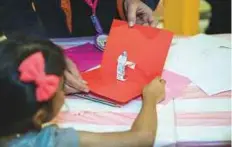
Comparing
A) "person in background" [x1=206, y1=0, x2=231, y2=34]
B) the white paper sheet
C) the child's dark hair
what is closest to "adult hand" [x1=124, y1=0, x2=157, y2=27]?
the white paper sheet

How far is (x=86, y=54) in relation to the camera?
1.68 m

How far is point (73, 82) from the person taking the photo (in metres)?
1.43

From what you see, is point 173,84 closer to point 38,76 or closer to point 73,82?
point 73,82

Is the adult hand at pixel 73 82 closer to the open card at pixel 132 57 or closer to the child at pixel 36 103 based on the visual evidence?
the open card at pixel 132 57

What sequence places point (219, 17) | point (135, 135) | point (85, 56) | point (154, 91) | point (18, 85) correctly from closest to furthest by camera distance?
point (18, 85), point (135, 135), point (154, 91), point (85, 56), point (219, 17)

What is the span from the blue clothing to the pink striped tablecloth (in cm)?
10

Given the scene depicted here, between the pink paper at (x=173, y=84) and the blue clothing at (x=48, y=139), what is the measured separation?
0.99ft

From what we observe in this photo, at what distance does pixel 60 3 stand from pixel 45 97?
663mm

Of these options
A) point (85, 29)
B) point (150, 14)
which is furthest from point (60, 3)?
point (150, 14)

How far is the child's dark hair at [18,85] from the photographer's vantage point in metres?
1.11

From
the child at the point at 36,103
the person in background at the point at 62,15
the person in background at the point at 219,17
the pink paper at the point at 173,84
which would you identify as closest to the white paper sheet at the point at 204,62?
the pink paper at the point at 173,84

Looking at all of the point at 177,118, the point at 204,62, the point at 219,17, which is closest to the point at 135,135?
the point at 177,118

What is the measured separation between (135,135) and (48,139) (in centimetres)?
20

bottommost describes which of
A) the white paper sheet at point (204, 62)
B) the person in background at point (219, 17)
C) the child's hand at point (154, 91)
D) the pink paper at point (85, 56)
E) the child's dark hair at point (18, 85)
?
the person in background at point (219, 17)
